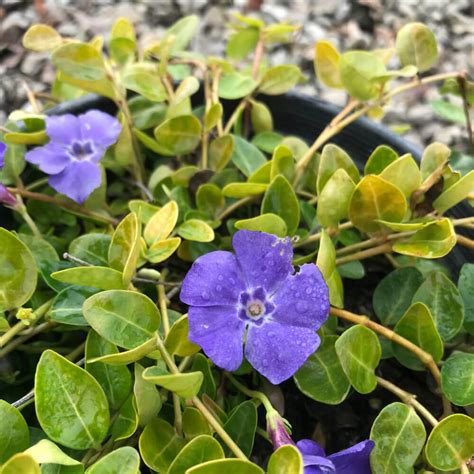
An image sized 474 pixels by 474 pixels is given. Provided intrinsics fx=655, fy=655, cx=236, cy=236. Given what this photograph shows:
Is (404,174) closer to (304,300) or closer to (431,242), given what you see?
(431,242)

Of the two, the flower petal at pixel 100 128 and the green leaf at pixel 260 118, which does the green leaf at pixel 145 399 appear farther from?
the green leaf at pixel 260 118

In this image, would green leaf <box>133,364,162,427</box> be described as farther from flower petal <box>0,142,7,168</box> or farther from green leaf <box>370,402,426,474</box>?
flower petal <box>0,142,7,168</box>

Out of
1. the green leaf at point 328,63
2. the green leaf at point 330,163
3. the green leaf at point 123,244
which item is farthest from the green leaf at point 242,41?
the green leaf at point 123,244

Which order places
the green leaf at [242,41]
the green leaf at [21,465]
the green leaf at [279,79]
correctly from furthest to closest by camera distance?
the green leaf at [242,41], the green leaf at [279,79], the green leaf at [21,465]

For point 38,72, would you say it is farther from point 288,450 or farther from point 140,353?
point 288,450

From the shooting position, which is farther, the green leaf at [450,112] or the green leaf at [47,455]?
the green leaf at [450,112]

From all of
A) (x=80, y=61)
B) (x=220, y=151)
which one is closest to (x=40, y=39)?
(x=80, y=61)

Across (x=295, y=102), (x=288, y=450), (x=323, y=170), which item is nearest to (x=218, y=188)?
(x=323, y=170)
